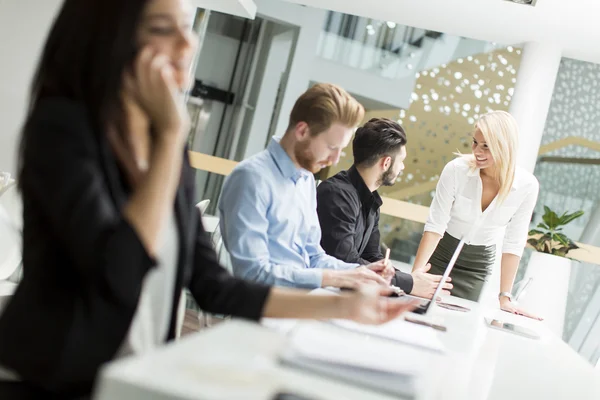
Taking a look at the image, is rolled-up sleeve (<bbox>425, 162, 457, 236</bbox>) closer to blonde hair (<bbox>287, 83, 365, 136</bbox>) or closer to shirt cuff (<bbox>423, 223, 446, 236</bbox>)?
shirt cuff (<bbox>423, 223, 446, 236</bbox>)

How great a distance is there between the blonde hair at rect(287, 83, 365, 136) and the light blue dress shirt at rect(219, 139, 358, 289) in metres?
0.13

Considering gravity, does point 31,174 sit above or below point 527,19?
below

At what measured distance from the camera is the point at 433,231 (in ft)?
11.4

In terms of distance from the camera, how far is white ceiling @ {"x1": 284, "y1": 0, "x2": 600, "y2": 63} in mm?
5023

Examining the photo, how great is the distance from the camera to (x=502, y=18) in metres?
5.39

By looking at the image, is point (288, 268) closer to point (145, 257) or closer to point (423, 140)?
point (145, 257)

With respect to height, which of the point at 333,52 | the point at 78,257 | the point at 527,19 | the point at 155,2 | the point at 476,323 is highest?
the point at 527,19

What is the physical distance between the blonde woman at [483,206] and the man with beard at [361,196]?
1.21 feet

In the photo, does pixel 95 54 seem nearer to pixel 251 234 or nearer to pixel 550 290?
pixel 251 234

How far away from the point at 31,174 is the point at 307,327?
54 cm

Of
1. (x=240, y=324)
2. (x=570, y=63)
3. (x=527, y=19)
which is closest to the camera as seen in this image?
(x=240, y=324)

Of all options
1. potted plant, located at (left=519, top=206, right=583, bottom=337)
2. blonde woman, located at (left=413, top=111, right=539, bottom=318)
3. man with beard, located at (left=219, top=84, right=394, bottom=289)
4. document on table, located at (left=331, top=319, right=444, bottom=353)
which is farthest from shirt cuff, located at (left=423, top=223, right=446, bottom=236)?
potted plant, located at (left=519, top=206, right=583, bottom=337)

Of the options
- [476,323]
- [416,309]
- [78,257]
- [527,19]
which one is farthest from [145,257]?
[527,19]

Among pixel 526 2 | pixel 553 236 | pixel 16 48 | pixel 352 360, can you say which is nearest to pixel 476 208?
pixel 526 2
